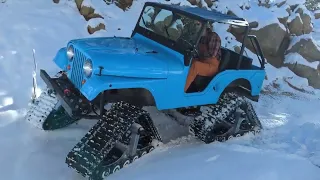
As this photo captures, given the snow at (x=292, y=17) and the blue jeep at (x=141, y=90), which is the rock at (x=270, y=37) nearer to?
the snow at (x=292, y=17)

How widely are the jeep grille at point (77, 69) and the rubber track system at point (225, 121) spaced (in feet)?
5.95

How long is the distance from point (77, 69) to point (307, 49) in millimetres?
7511

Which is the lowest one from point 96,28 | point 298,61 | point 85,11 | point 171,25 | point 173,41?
point 298,61

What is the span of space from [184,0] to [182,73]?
5.62 m

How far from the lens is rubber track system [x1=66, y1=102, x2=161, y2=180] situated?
4.42 meters

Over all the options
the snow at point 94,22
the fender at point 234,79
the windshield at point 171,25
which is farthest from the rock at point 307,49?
the windshield at point 171,25

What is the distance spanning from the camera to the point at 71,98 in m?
4.70

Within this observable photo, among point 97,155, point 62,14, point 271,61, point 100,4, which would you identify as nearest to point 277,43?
point 271,61

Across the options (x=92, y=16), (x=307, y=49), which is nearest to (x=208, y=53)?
Answer: (x=92, y=16)

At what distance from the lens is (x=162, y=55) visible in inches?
205

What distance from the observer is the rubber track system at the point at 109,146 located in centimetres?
442

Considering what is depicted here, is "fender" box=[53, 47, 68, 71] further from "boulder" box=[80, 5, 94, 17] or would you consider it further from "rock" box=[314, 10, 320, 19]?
"rock" box=[314, 10, 320, 19]

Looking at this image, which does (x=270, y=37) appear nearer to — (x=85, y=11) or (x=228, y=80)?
(x=85, y=11)

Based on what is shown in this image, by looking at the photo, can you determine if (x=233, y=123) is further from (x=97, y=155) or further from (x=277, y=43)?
(x=277, y=43)
